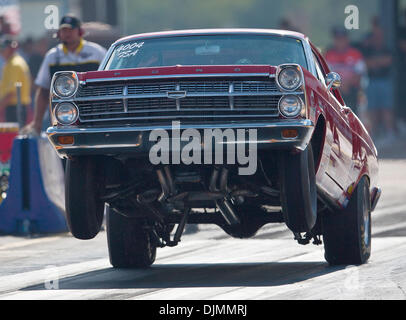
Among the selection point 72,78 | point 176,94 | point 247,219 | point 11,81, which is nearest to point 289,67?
point 176,94

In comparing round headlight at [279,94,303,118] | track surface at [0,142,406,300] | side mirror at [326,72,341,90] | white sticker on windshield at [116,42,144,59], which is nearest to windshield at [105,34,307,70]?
white sticker on windshield at [116,42,144,59]

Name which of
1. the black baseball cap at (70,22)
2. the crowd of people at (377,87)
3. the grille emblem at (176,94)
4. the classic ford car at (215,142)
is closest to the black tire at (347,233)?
the classic ford car at (215,142)

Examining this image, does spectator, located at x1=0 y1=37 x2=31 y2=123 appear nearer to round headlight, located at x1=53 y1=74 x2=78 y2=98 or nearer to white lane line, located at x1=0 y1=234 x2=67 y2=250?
white lane line, located at x1=0 y1=234 x2=67 y2=250

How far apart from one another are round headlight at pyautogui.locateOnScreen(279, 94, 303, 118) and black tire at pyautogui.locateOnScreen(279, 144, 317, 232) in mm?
285

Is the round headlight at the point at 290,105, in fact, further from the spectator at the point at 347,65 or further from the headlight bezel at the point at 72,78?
the spectator at the point at 347,65

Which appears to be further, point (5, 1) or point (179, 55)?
point (5, 1)

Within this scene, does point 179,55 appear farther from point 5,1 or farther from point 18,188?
point 5,1

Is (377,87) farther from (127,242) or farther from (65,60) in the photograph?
(127,242)

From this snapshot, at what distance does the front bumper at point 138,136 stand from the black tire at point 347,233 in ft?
4.57

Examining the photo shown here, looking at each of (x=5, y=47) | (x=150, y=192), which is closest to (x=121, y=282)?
(x=150, y=192)

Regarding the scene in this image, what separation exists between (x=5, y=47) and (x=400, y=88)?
13724 mm

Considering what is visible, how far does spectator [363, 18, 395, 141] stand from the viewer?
27.0m

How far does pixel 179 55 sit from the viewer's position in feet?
34.2

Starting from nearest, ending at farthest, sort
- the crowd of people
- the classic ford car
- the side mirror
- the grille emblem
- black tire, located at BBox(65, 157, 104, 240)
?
the classic ford car → the grille emblem → black tire, located at BBox(65, 157, 104, 240) → the side mirror → the crowd of people
